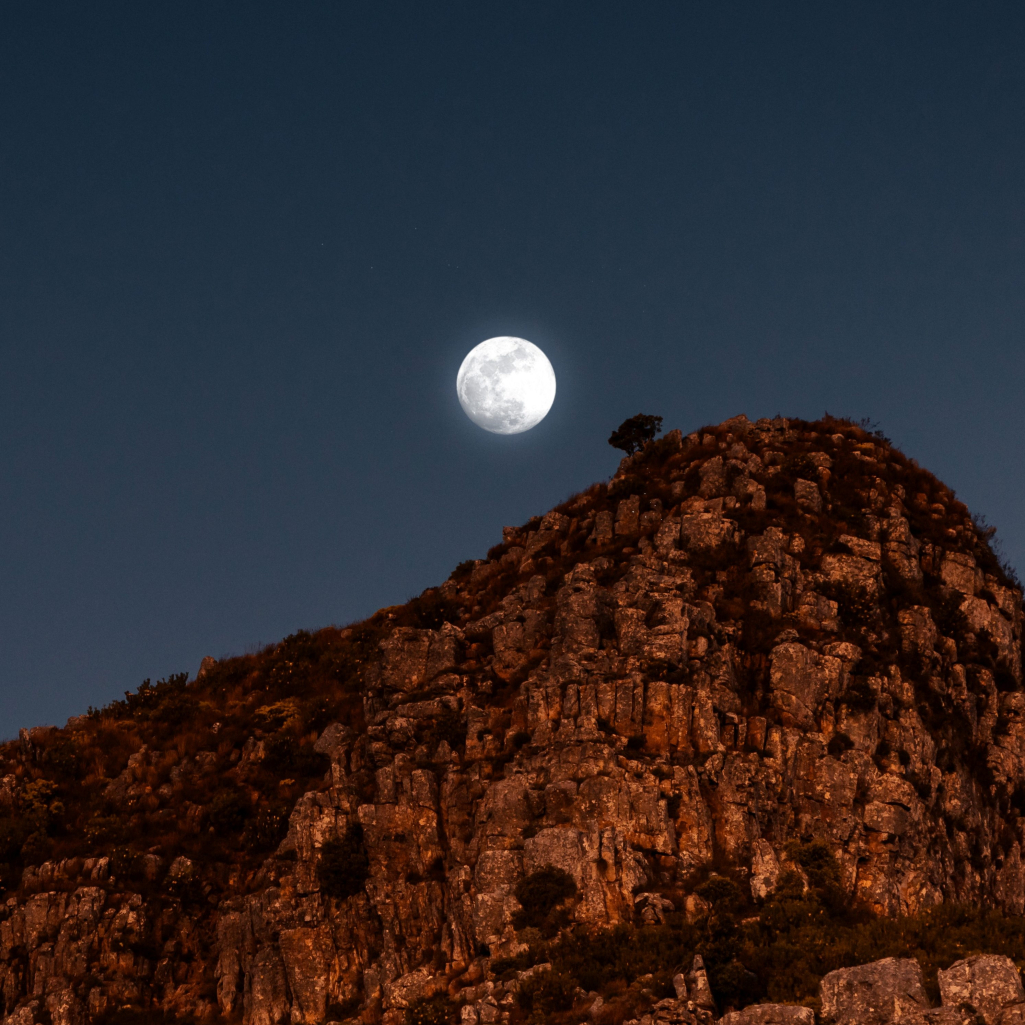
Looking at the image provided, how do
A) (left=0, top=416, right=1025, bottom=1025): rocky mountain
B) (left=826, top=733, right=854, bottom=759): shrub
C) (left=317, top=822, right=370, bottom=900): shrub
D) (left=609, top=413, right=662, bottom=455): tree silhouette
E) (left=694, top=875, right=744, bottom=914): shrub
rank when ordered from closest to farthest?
1. (left=0, top=416, right=1025, bottom=1025): rocky mountain
2. (left=694, top=875, right=744, bottom=914): shrub
3. (left=317, top=822, right=370, bottom=900): shrub
4. (left=826, top=733, right=854, bottom=759): shrub
5. (left=609, top=413, right=662, bottom=455): tree silhouette

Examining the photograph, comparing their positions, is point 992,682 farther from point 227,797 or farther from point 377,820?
point 227,797

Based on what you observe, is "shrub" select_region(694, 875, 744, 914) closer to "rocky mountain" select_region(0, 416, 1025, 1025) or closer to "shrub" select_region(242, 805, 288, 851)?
"rocky mountain" select_region(0, 416, 1025, 1025)

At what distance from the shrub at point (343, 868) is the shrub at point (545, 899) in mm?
9099

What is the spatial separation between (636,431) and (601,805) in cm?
4824

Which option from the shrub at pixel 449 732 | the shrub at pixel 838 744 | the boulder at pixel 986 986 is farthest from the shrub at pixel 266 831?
the boulder at pixel 986 986

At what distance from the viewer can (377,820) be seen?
58094 mm

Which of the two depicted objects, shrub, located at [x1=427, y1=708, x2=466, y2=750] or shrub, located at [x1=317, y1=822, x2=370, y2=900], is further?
shrub, located at [x1=427, y1=708, x2=466, y2=750]

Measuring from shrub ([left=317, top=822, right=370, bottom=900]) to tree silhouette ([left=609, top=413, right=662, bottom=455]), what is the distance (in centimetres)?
4804

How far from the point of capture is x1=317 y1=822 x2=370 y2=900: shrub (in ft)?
182

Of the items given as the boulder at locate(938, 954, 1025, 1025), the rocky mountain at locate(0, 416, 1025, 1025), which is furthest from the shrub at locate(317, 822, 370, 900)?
the boulder at locate(938, 954, 1025, 1025)

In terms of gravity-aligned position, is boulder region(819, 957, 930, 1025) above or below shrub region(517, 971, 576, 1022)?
below

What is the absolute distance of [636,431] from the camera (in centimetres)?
9700

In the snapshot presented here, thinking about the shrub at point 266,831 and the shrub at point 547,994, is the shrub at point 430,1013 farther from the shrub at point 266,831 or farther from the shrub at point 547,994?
the shrub at point 266,831

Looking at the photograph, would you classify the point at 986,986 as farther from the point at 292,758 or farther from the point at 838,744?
the point at 292,758
